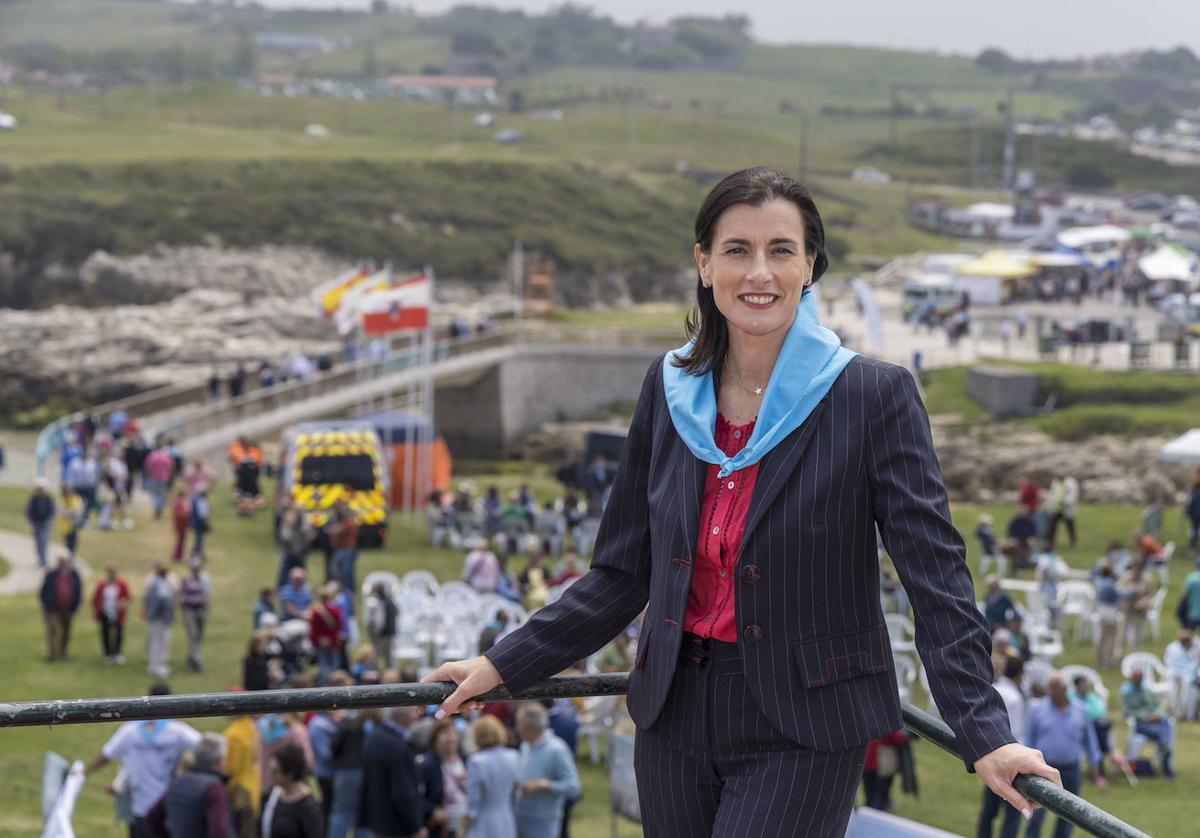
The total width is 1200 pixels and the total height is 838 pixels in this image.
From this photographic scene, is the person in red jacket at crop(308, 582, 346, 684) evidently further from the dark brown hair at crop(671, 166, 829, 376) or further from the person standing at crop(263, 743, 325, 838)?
the dark brown hair at crop(671, 166, 829, 376)

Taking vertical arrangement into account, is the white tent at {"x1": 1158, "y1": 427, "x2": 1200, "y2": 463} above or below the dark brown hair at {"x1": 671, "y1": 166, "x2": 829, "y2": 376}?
below

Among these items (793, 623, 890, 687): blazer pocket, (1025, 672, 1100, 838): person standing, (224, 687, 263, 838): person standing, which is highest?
(793, 623, 890, 687): blazer pocket

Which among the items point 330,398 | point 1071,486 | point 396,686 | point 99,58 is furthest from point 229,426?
point 99,58

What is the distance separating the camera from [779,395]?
351 centimetres

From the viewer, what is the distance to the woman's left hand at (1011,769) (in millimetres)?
3051

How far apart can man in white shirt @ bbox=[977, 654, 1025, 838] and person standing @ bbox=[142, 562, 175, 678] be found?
28.3ft

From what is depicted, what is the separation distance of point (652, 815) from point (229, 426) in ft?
120

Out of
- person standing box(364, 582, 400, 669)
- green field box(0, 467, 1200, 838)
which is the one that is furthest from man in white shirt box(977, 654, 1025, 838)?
person standing box(364, 582, 400, 669)

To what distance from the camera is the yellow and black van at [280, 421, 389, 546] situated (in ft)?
96.6

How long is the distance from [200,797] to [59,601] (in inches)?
412

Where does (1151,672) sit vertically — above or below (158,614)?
below

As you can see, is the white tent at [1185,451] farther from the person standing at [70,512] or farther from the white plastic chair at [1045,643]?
the person standing at [70,512]

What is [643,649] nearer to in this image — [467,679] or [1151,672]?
[467,679]

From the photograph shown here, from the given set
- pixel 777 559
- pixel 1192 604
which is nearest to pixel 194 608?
pixel 1192 604
